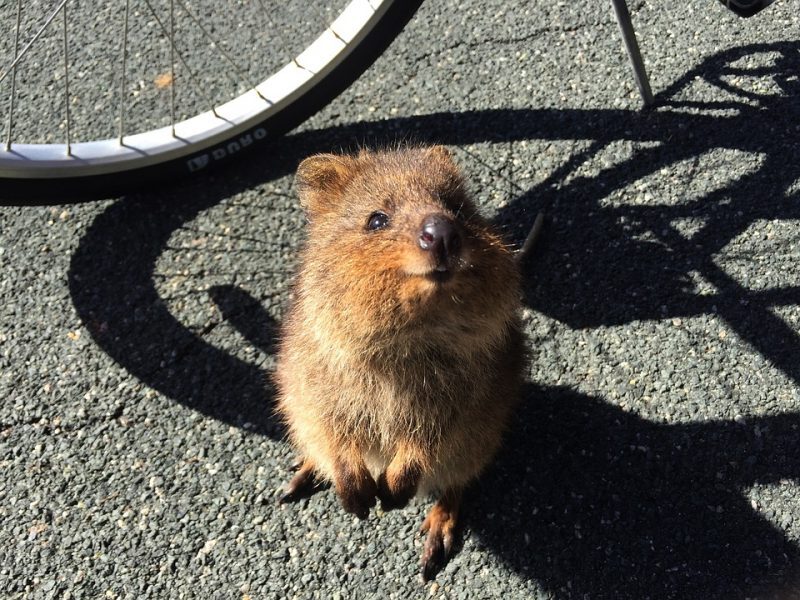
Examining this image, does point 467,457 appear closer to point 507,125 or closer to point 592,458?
point 592,458

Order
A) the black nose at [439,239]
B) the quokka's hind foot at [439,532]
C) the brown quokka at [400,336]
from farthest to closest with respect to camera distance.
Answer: the quokka's hind foot at [439,532] < the brown quokka at [400,336] < the black nose at [439,239]

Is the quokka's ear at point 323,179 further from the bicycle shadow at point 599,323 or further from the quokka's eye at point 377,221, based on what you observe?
the bicycle shadow at point 599,323

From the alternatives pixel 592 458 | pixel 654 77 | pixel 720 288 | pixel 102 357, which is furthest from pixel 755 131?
pixel 102 357

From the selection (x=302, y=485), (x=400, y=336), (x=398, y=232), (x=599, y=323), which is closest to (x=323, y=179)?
(x=398, y=232)

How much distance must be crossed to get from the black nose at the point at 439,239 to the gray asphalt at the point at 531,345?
147cm

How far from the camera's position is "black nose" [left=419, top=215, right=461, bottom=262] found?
6.78ft

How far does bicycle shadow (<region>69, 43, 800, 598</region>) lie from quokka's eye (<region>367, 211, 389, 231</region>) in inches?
54.0

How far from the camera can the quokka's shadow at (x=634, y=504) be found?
9.43 ft

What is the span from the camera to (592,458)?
126 inches

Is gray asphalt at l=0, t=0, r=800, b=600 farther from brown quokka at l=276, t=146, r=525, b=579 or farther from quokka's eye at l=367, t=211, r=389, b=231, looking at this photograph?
quokka's eye at l=367, t=211, r=389, b=231

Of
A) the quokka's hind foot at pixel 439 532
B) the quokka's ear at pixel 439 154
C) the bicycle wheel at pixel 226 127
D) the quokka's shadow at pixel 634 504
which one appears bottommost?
the quokka's hind foot at pixel 439 532

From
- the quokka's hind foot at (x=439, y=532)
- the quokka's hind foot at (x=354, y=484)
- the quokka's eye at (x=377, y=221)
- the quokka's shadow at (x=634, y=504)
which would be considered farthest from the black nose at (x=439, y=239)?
the quokka's shadow at (x=634, y=504)

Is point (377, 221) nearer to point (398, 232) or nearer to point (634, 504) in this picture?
point (398, 232)

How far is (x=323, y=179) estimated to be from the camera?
109 inches
